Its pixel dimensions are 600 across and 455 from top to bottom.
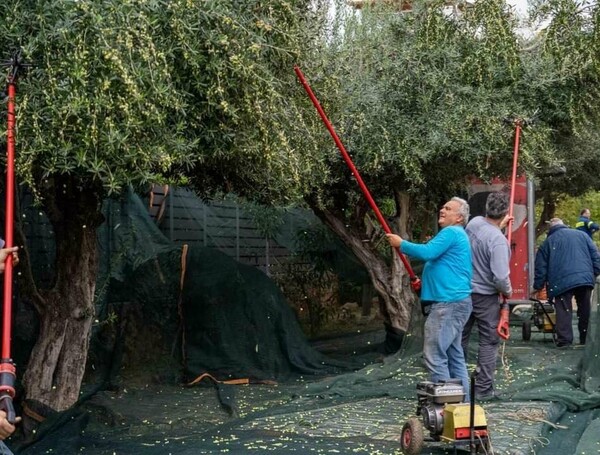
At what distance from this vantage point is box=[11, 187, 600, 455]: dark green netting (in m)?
6.68

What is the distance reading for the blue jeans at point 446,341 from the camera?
266 inches

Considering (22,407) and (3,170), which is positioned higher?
(3,170)

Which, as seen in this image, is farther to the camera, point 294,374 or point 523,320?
point 523,320

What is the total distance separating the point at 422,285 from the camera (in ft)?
23.1

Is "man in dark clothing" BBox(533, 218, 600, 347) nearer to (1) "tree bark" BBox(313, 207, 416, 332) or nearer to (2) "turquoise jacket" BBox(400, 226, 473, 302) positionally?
(1) "tree bark" BBox(313, 207, 416, 332)

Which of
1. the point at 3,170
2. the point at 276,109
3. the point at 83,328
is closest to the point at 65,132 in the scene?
the point at 3,170

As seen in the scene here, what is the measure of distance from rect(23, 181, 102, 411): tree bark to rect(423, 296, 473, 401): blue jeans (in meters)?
3.00

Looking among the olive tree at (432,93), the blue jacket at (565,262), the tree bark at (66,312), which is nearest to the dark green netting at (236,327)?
the olive tree at (432,93)

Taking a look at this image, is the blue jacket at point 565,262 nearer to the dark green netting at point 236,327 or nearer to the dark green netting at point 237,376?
the dark green netting at point 237,376

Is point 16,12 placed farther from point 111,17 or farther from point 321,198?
point 321,198

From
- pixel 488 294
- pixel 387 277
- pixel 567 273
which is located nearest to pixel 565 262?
pixel 567 273

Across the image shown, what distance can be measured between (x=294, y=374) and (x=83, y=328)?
9.85ft

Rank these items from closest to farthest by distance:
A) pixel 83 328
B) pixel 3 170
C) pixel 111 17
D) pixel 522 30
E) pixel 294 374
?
1. pixel 111 17
2. pixel 3 170
3. pixel 83 328
4. pixel 294 374
5. pixel 522 30

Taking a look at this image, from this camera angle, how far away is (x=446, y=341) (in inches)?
269
